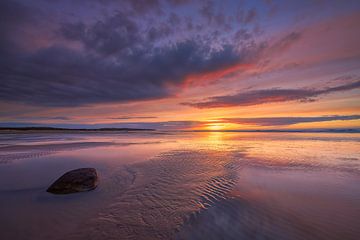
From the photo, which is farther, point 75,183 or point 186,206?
point 75,183

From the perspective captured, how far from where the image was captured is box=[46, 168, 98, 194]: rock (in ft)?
20.1

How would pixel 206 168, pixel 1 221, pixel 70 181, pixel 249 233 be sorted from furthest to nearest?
pixel 206 168 < pixel 70 181 < pixel 1 221 < pixel 249 233

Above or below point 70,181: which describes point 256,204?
below

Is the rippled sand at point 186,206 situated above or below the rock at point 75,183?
below

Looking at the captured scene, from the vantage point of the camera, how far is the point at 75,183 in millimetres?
6289

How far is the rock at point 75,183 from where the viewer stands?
6129 mm

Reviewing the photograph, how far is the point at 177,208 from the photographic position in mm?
5141

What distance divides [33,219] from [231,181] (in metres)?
6.80

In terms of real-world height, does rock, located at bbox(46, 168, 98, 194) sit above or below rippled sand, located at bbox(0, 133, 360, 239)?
above

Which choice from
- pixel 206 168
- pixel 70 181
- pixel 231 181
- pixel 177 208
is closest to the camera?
pixel 177 208

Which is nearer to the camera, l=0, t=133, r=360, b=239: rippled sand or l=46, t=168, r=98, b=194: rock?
l=0, t=133, r=360, b=239: rippled sand

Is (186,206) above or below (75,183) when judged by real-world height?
below

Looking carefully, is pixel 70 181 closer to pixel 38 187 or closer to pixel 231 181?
pixel 38 187

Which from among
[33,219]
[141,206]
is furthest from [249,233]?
[33,219]
